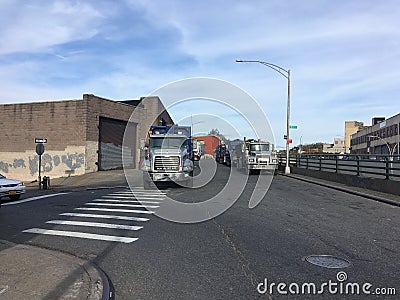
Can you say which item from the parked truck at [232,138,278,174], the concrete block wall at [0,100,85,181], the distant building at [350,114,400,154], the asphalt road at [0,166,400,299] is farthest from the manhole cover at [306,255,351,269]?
the distant building at [350,114,400,154]

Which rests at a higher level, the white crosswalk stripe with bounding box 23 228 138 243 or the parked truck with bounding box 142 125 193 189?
the parked truck with bounding box 142 125 193 189

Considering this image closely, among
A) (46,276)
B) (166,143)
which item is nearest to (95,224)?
(46,276)

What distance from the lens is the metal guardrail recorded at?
16284mm

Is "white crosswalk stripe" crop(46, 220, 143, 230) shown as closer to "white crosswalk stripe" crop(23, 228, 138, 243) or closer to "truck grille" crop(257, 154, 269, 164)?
"white crosswalk stripe" crop(23, 228, 138, 243)

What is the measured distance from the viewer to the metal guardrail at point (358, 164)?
16284 mm

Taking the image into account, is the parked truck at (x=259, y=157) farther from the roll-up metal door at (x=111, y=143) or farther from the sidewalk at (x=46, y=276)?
the sidewalk at (x=46, y=276)

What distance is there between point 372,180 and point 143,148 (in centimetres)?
1117

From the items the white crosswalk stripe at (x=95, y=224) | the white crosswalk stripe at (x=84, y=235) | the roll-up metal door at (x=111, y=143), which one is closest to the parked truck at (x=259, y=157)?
the roll-up metal door at (x=111, y=143)

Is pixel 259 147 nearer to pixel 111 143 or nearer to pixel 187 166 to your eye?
pixel 187 166

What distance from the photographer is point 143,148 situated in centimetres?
2011

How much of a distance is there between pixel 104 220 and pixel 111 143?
2528cm

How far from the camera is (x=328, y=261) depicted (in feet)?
21.9

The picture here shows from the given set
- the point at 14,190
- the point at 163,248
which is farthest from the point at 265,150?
the point at 163,248

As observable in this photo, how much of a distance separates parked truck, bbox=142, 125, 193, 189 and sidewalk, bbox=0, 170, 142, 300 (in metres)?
11.2
